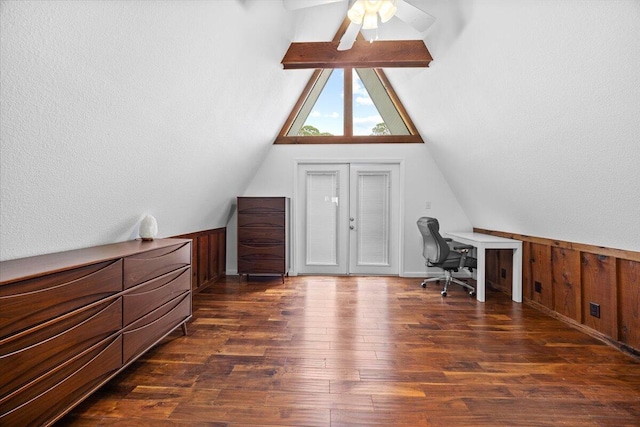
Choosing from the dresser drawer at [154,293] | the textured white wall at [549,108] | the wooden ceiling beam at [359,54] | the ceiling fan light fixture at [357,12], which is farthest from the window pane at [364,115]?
the dresser drawer at [154,293]

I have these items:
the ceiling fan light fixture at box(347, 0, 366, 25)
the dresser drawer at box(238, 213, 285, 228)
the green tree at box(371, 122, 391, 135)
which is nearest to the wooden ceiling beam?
the ceiling fan light fixture at box(347, 0, 366, 25)

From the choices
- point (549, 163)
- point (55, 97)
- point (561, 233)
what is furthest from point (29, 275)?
point (561, 233)

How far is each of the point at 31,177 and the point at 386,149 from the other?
4.24 meters

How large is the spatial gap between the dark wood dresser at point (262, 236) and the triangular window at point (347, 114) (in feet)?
3.77

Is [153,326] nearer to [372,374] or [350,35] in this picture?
[372,374]

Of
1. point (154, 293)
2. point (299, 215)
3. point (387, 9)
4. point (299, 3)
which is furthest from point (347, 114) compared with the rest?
point (154, 293)

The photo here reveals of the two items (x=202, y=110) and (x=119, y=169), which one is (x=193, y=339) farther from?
(x=202, y=110)

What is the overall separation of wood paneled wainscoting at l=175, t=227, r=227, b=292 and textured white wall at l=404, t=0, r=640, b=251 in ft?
11.0

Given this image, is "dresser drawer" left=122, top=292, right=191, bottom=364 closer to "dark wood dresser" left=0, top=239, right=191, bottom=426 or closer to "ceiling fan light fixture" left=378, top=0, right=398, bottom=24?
"dark wood dresser" left=0, top=239, right=191, bottom=426

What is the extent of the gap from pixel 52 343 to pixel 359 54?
3506 mm

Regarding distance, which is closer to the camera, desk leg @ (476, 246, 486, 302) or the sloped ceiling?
the sloped ceiling

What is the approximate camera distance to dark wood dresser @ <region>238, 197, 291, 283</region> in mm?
4480

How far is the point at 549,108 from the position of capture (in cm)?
219

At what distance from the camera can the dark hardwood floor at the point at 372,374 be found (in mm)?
1692
